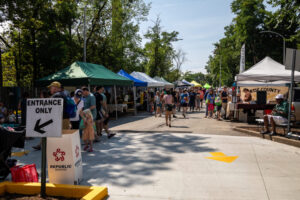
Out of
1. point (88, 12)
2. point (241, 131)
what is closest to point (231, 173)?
point (241, 131)

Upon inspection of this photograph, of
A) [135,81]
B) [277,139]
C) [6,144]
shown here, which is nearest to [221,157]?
[277,139]

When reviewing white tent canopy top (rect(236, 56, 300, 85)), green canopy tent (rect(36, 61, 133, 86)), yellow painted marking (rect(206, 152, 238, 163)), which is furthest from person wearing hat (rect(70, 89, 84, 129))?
white tent canopy top (rect(236, 56, 300, 85))

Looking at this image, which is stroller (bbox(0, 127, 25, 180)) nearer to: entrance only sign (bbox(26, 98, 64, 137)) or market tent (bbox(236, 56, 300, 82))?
entrance only sign (bbox(26, 98, 64, 137))

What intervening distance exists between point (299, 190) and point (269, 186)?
45 cm

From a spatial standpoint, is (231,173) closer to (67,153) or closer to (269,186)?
(269,186)

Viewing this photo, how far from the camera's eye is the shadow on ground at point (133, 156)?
16.0ft

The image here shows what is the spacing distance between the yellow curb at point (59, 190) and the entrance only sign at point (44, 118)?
36.0 inches

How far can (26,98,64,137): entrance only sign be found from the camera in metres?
3.64

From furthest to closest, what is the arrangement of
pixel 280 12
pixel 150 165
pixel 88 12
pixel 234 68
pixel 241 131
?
pixel 234 68, pixel 88 12, pixel 280 12, pixel 241 131, pixel 150 165

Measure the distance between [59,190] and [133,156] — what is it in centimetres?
A: 273

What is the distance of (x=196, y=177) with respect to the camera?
488 cm

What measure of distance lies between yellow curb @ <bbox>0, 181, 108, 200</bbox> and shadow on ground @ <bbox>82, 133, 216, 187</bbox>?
0.68 metres

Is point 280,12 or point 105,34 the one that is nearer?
point 280,12

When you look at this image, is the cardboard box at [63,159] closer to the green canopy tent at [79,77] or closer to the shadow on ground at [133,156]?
the shadow on ground at [133,156]
